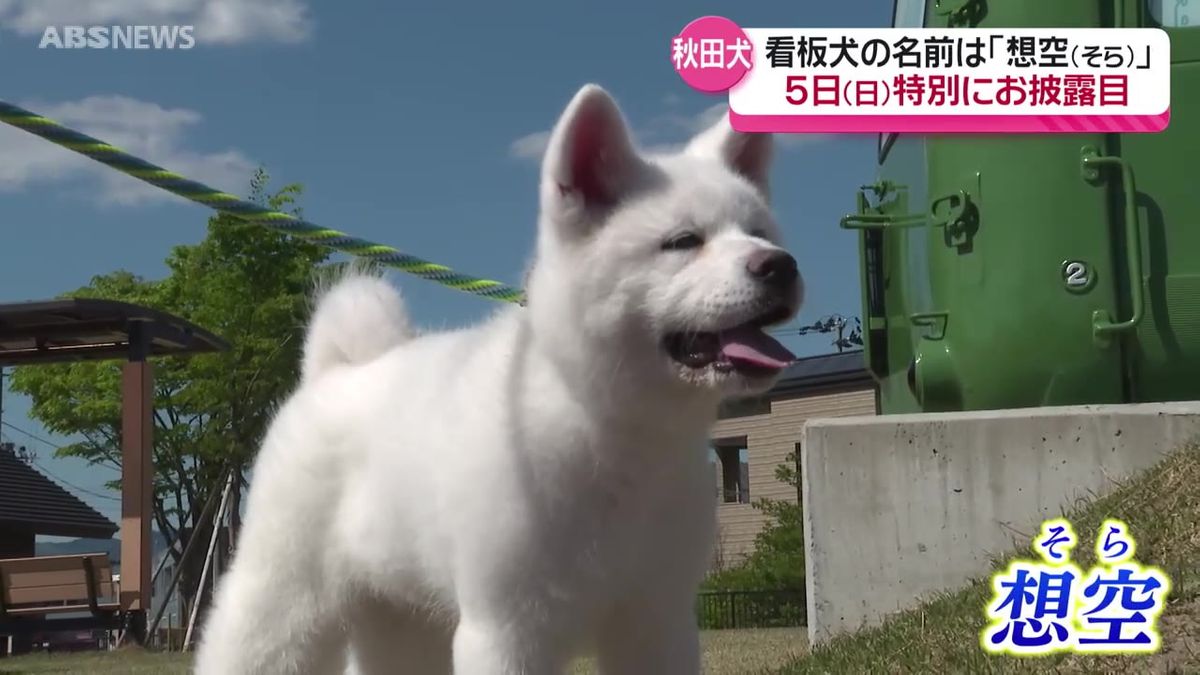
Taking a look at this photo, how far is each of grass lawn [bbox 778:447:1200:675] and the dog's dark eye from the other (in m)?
1.67

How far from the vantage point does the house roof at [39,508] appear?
23.5 meters

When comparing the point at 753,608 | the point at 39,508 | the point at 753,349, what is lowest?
the point at 753,608

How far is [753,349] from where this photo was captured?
2.69 meters

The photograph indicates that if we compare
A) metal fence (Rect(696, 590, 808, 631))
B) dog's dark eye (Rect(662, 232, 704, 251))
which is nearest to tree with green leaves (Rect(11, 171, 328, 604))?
metal fence (Rect(696, 590, 808, 631))

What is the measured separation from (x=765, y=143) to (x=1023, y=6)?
2996 millimetres

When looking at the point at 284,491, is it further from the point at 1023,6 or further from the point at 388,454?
the point at 1023,6

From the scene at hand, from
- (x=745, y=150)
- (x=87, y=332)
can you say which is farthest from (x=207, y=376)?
(x=745, y=150)

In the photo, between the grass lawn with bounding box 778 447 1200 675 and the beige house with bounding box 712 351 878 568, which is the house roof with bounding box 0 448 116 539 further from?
the grass lawn with bounding box 778 447 1200 675

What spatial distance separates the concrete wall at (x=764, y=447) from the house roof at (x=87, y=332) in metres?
16.5

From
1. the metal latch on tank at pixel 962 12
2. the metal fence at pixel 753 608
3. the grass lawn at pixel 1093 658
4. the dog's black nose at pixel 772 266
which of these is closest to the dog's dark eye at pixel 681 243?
the dog's black nose at pixel 772 266

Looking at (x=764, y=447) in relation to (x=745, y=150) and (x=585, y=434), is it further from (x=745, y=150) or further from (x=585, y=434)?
(x=585, y=434)

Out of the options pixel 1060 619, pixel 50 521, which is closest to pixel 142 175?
pixel 1060 619

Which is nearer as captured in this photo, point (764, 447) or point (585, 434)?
point (585, 434)

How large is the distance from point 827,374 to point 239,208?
2308 centimetres
